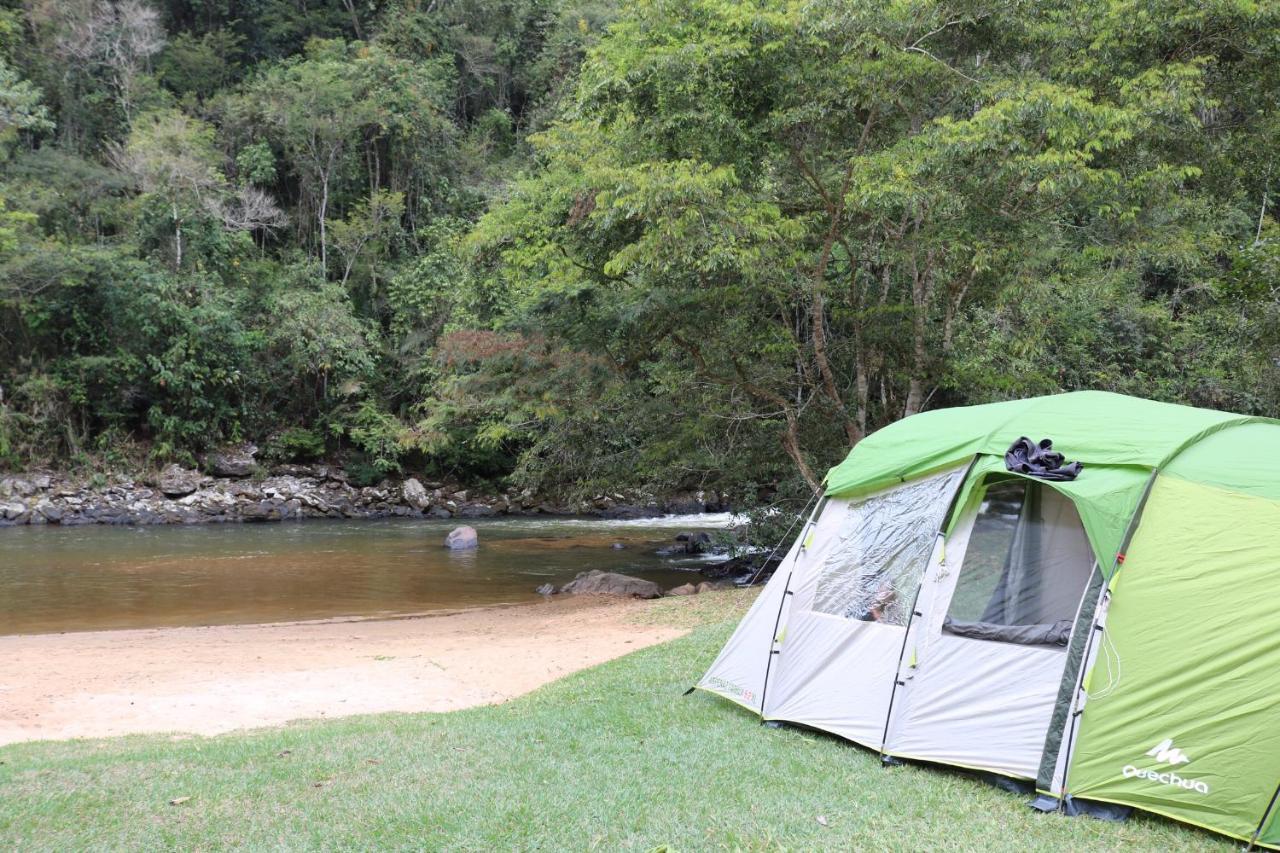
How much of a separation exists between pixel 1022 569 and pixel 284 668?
7546mm

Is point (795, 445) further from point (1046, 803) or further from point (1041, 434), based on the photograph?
point (1046, 803)

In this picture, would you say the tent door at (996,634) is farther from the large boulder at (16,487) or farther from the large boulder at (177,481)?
the large boulder at (16,487)

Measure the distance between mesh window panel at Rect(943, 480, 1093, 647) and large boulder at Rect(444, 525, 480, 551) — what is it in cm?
1659

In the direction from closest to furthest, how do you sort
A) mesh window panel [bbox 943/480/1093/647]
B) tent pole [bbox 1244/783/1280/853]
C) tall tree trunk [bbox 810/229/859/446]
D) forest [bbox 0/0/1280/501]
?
tent pole [bbox 1244/783/1280/853] < mesh window panel [bbox 943/480/1093/647] < forest [bbox 0/0/1280/501] < tall tree trunk [bbox 810/229/859/446]

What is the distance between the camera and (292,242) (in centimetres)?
3416

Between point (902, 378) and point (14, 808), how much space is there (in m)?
11.7

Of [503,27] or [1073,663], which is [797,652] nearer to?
[1073,663]

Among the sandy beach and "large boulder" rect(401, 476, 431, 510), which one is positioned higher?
the sandy beach

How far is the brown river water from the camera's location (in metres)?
14.4

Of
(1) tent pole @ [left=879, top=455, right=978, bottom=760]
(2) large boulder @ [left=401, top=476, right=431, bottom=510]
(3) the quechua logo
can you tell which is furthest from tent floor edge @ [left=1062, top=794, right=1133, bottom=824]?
(2) large boulder @ [left=401, top=476, right=431, bottom=510]

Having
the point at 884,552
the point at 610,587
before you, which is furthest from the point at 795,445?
the point at 884,552

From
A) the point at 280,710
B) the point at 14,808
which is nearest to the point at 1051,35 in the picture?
the point at 280,710

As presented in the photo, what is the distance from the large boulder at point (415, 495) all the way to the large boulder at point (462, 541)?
7.61m

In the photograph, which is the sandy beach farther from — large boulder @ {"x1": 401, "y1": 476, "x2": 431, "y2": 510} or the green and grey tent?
large boulder @ {"x1": 401, "y1": 476, "x2": 431, "y2": 510}
